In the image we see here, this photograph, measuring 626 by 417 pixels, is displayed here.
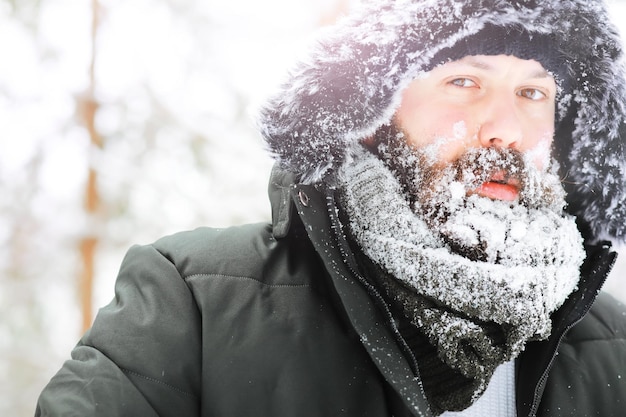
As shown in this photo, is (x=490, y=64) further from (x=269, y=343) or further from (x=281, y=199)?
(x=269, y=343)

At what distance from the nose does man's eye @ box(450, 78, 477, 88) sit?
9cm

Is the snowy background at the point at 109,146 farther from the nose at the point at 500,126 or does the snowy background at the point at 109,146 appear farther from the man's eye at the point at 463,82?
the nose at the point at 500,126

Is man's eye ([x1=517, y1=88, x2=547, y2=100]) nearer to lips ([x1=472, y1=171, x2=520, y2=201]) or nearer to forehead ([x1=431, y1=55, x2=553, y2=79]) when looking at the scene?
forehead ([x1=431, y1=55, x2=553, y2=79])

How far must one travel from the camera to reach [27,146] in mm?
7207

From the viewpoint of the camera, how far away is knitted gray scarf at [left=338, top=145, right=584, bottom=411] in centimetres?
169

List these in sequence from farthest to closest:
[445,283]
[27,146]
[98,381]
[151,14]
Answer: [151,14], [27,146], [445,283], [98,381]

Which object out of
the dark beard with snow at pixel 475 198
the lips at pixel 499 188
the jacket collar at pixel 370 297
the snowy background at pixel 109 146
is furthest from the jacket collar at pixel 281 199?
the snowy background at pixel 109 146

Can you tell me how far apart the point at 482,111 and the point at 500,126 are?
0.08 metres

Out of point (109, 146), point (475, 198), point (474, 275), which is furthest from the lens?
point (109, 146)

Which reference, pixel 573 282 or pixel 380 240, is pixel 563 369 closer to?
pixel 573 282

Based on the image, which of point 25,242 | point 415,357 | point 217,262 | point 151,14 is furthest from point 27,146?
point 415,357

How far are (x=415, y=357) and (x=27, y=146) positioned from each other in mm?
6779

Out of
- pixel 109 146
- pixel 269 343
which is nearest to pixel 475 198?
pixel 269 343

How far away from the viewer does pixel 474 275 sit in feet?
5.57
